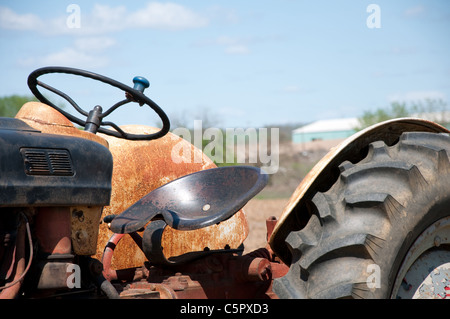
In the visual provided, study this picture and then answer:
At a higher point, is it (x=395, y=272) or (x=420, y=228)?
(x=420, y=228)

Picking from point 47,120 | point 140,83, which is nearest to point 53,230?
point 47,120

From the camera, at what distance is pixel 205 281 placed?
283 centimetres

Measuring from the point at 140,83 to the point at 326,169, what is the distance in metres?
1.01

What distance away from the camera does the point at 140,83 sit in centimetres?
297

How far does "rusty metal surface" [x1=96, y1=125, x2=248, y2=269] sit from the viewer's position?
334cm

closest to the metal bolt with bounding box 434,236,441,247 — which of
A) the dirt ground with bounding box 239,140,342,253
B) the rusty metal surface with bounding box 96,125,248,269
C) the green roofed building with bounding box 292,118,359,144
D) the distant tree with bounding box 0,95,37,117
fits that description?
the rusty metal surface with bounding box 96,125,248,269

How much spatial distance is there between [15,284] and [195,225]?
77cm

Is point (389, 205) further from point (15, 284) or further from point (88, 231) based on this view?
point (15, 284)

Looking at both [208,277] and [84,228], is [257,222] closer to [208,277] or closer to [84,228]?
[208,277]

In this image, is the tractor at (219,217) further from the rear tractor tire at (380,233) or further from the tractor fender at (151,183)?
the tractor fender at (151,183)

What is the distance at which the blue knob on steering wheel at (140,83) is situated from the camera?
296cm

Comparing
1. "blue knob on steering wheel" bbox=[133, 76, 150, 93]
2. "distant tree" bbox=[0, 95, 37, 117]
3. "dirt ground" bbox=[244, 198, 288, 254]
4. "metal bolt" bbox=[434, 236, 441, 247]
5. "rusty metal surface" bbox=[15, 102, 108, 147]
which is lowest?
"dirt ground" bbox=[244, 198, 288, 254]

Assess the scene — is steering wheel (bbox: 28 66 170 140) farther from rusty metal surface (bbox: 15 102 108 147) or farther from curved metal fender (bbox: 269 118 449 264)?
curved metal fender (bbox: 269 118 449 264)
